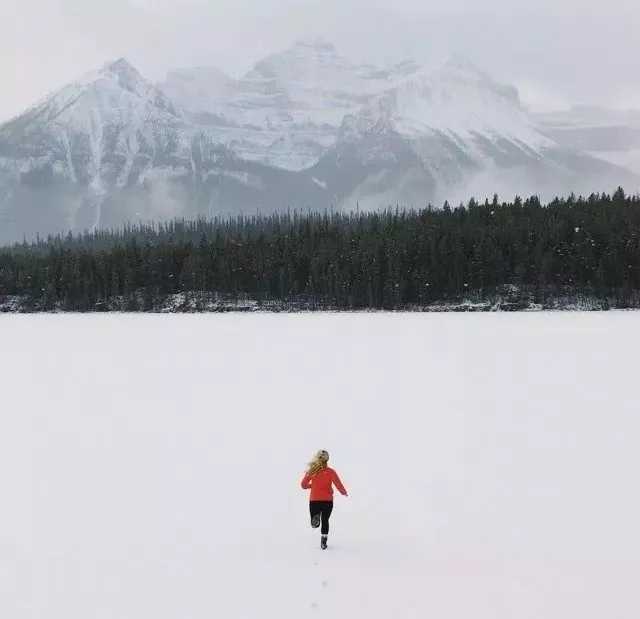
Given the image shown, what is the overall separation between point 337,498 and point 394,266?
11272 centimetres

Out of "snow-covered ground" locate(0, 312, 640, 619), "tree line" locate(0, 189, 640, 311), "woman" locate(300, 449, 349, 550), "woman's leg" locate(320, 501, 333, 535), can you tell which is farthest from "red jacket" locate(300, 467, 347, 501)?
"tree line" locate(0, 189, 640, 311)

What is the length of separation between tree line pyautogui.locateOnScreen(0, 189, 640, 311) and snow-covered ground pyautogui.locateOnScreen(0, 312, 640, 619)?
302 feet

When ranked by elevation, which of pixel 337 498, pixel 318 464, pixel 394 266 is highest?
pixel 394 266

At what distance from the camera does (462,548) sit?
45.6ft

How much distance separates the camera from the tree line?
124 m

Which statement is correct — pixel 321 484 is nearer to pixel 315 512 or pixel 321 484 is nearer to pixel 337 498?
pixel 315 512

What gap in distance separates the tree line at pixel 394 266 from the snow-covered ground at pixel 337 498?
9202 cm

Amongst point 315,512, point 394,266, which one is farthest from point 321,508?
point 394,266

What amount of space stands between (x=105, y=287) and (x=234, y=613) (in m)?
147

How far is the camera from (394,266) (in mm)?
129125

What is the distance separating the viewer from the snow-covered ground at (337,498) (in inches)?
472

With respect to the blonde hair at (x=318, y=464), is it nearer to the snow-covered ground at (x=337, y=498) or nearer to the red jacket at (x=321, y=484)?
the red jacket at (x=321, y=484)

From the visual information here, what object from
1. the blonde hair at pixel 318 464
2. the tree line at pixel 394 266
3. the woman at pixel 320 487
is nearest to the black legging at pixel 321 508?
the woman at pixel 320 487

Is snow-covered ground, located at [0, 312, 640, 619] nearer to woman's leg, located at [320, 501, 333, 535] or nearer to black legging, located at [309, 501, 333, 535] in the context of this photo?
woman's leg, located at [320, 501, 333, 535]
